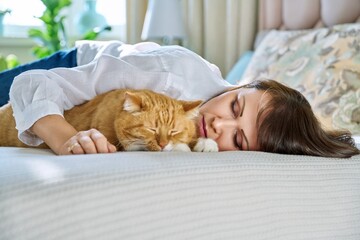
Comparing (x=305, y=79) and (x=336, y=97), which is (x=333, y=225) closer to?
(x=336, y=97)

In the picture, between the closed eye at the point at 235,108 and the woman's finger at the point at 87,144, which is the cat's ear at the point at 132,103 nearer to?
the woman's finger at the point at 87,144

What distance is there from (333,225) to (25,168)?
0.62m

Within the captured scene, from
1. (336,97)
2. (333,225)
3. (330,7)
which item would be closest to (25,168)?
(333,225)

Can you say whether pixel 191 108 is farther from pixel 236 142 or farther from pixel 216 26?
pixel 216 26

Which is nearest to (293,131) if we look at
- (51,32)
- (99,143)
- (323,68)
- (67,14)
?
(99,143)

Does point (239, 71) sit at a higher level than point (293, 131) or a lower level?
lower

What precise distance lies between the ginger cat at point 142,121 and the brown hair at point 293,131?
15 cm

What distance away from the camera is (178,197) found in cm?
77

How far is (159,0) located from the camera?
3008 mm

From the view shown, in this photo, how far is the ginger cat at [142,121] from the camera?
1123mm

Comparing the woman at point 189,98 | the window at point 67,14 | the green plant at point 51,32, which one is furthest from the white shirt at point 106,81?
the window at point 67,14

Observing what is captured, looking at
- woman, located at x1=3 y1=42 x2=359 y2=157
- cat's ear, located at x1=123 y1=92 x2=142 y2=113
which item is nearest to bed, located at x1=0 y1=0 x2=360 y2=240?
woman, located at x1=3 y1=42 x2=359 y2=157

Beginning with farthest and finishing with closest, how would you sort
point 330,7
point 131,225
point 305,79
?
point 330,7 → point 305,79 → point 131,225

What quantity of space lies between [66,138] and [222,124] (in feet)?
1.41
